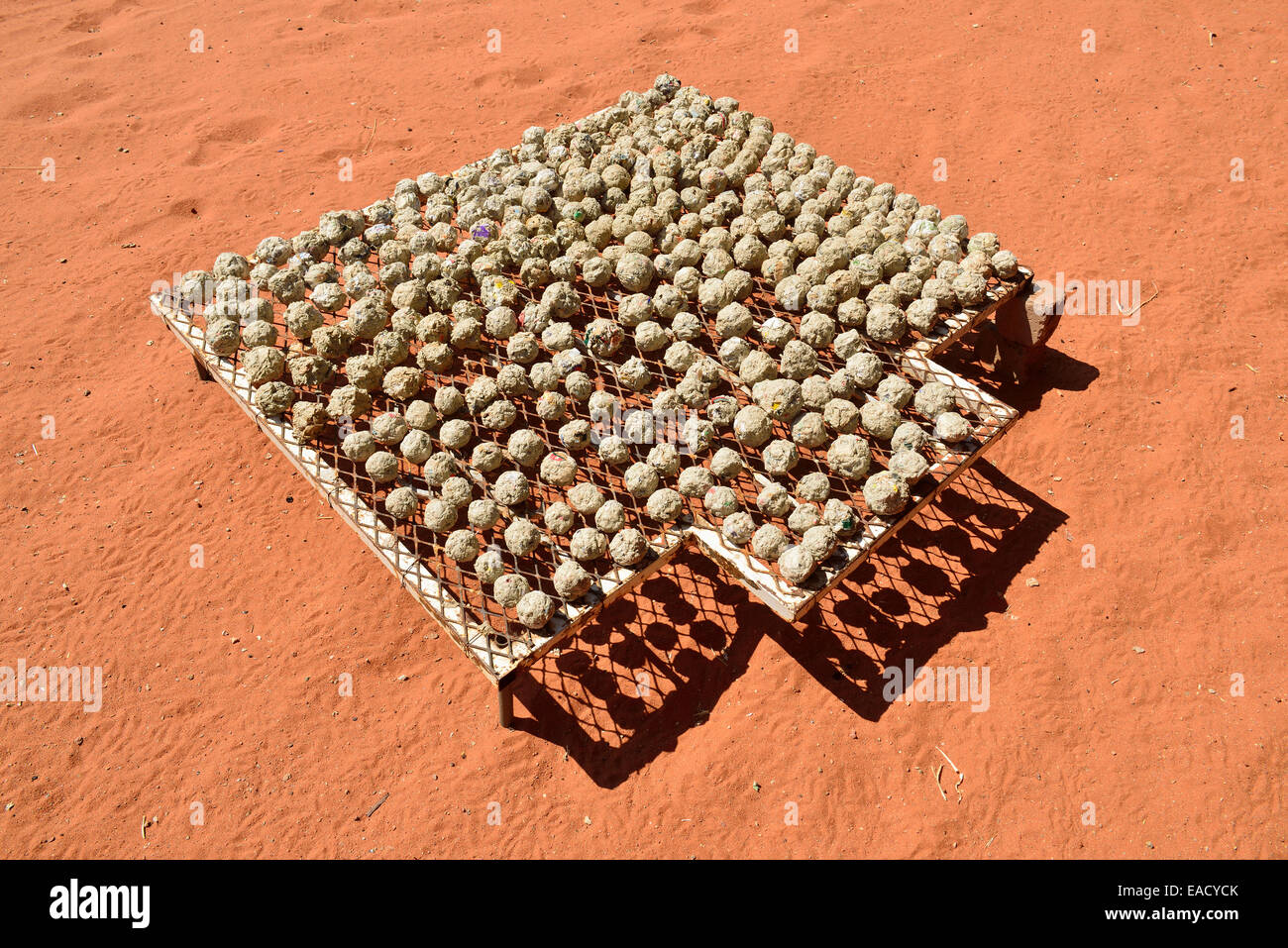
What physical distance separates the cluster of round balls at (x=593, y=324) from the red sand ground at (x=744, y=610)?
1087 mm

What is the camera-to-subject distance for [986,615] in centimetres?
577

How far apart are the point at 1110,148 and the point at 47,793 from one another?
11885mm

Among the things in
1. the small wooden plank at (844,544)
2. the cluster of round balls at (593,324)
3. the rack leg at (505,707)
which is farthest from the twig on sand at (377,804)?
the small wooden plank at (844,544)

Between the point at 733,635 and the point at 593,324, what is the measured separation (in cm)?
261

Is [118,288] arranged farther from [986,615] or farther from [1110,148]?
[1110,148]

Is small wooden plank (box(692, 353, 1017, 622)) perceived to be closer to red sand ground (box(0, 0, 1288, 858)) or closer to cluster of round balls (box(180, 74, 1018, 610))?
cluster of round balls (box(180, 74, 1018, 610))

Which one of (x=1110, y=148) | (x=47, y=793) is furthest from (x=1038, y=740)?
(x=1110, y=148)

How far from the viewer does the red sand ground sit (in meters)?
5.06

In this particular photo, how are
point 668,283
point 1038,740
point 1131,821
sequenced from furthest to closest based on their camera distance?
point 668,283
point 1038,740
point 1131,821

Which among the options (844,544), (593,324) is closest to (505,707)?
(844,544)

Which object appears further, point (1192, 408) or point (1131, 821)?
point (1192, 408)

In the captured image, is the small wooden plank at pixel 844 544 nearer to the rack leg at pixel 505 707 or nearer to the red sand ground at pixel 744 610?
the red sand ground at pixel 744 610

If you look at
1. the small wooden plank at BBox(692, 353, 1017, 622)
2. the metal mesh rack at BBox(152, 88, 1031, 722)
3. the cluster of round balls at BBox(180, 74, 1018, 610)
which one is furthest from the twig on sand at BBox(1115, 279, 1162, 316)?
the small wooden plank at BBox(692, 353, 1017, 622)

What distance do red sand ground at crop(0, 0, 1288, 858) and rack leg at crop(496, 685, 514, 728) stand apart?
0.18 meters
